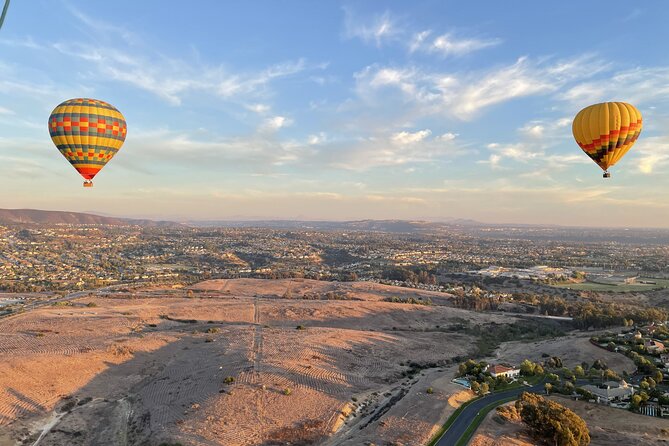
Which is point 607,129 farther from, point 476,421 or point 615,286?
point 615,286

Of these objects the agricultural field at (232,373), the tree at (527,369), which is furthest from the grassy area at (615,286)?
the tree at (527,369)

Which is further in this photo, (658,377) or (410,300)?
(410,300)

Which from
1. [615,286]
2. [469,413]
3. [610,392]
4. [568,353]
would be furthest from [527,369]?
[615,286]

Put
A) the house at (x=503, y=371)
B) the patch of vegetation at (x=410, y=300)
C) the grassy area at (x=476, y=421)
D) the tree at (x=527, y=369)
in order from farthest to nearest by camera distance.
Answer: the patch of vegetation at (x=410, y=300) < the tree at (x=527, y=369) < the house at (x=503, y=371) < the grassy area at (x=476, y=421)

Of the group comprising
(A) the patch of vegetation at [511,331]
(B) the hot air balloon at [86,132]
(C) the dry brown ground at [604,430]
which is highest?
(B) the hot air balloon at [86,132]

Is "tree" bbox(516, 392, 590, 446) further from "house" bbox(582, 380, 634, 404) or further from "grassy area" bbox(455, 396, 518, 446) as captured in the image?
"house" bbox(582, 380, 634, 404)

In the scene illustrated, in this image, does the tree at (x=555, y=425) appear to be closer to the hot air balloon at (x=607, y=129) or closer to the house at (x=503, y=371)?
the house at (x=503, y=371)
